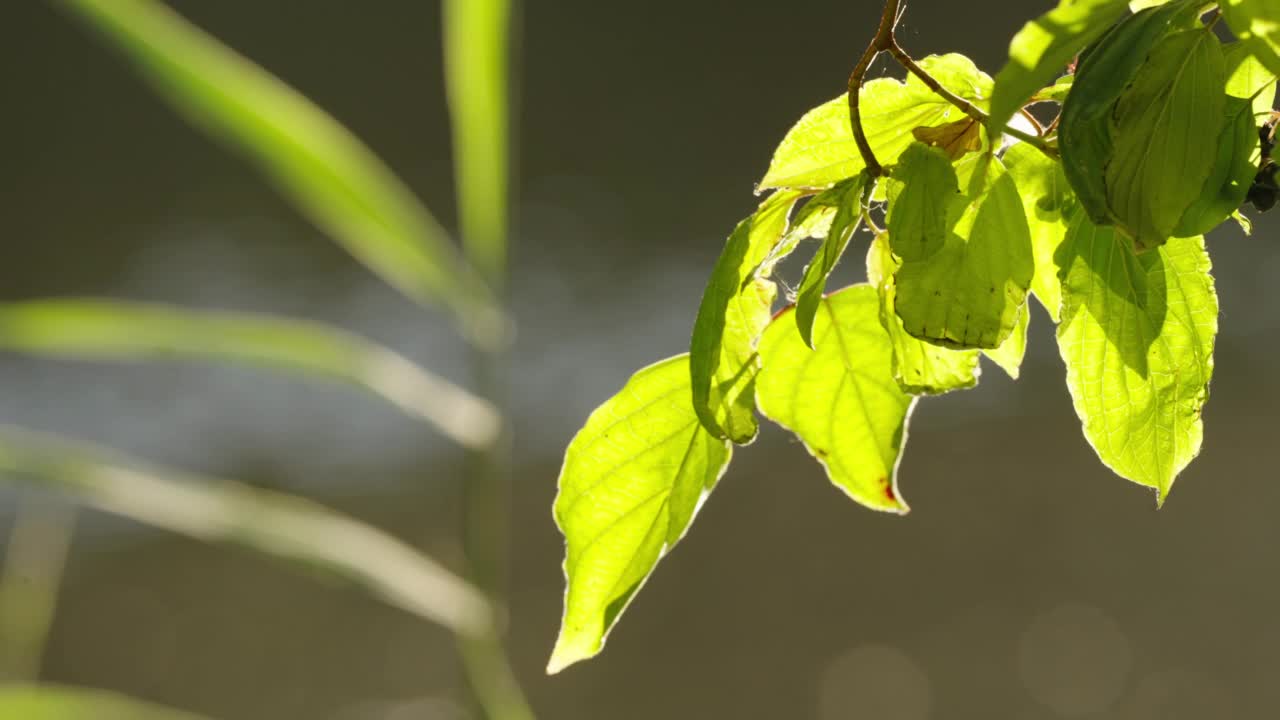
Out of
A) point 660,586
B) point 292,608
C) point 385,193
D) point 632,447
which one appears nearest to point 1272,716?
point 660,586

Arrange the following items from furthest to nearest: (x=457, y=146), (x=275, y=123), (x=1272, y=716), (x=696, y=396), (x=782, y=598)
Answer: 1. (x=782, y=598)
2. (x=1272, y=716)
3. (x=457, y=146)
4. (x=275, y=123)
5. (x=696, y=396)

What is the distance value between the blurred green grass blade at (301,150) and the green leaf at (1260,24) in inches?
14.6

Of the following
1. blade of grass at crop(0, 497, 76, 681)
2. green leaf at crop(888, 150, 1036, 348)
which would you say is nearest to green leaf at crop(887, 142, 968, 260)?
green leaf at crop(888, 150, 1036, 348)

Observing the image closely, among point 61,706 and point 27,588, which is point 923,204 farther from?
point 27,588

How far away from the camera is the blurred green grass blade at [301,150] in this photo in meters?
0.41

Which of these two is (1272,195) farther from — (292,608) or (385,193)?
(292,608)

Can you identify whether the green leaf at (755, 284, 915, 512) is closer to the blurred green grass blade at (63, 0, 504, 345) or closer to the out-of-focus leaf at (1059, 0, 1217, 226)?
the out-of-focus leaf at (1059, 0, 1217, 226)

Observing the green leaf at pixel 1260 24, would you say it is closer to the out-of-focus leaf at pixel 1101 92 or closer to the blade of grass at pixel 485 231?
the out-of-focus leaf at pixel 1101 92

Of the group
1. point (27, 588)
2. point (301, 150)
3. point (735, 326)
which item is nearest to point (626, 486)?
point (735, 326)

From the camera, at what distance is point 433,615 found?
18.4 inches

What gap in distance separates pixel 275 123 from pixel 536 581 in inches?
69.1

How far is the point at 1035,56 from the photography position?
12 cm

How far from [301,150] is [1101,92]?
365 millimetres

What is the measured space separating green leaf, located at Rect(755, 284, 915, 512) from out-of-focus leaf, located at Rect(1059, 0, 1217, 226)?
5cm
